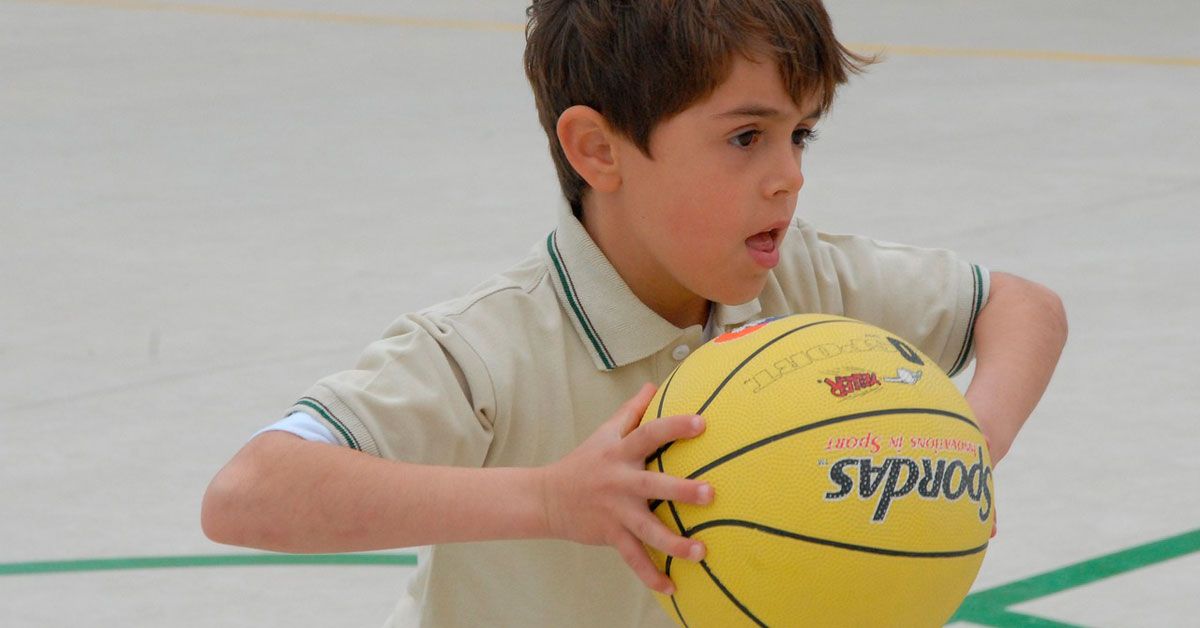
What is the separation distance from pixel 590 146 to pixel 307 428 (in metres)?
0.46

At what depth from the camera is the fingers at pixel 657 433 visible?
61.1 inches

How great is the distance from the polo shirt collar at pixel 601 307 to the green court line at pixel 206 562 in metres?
1.28

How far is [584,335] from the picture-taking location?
6.36 ft

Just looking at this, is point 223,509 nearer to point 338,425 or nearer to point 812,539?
point 338,425

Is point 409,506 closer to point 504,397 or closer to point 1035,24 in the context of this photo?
point 504,397

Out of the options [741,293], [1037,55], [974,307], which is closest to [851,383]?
[741,293]

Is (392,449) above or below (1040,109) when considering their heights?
above

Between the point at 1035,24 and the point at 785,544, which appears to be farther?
the point at 1035,24

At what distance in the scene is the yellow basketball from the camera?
157 centimetres

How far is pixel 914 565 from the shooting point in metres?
1.58

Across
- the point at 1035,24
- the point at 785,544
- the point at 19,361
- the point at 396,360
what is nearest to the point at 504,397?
the point at 396,360

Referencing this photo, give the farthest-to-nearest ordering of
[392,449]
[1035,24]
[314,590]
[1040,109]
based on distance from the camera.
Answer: [1035,24]
[1040,109]
[314,590]
[392,449]

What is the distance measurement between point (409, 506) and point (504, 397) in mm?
245

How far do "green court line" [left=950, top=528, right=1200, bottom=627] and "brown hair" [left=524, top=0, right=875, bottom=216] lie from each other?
113 centimetres
